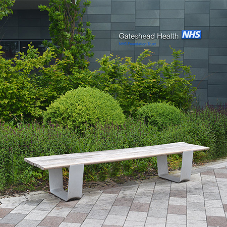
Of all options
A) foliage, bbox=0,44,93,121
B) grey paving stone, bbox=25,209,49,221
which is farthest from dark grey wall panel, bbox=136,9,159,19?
grey paving stone, bbox=25,209,49,221

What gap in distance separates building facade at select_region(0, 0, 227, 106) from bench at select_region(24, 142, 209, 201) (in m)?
9.80

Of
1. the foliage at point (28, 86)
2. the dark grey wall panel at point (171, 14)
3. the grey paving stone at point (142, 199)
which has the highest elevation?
the dark grey wall panel at point (171, 14)

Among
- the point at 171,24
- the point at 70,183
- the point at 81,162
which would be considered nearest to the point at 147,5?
the point at 171,24

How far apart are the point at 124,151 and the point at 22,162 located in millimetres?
1593

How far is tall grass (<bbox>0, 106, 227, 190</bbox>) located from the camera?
17.2ft

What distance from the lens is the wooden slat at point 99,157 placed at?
4.52m

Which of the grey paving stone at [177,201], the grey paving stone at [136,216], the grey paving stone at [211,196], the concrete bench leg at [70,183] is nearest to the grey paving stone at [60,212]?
the concrete bench leg at [70,183]

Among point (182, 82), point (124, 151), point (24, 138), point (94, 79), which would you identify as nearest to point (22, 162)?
point (24, 138)

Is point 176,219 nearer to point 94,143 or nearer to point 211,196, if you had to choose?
point 211,196

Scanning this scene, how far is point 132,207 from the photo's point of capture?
14.6 ft

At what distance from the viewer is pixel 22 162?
529 centimetres

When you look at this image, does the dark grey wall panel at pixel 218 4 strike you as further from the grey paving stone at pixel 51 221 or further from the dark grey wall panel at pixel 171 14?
the grey paving stone at pixel 51 221

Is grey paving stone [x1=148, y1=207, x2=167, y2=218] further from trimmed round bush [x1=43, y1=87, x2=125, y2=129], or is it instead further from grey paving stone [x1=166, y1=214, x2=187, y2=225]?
trimmed round bush [x1=43, y1=87, x2=125, y2=129]

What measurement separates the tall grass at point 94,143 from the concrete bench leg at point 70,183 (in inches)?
15.9
